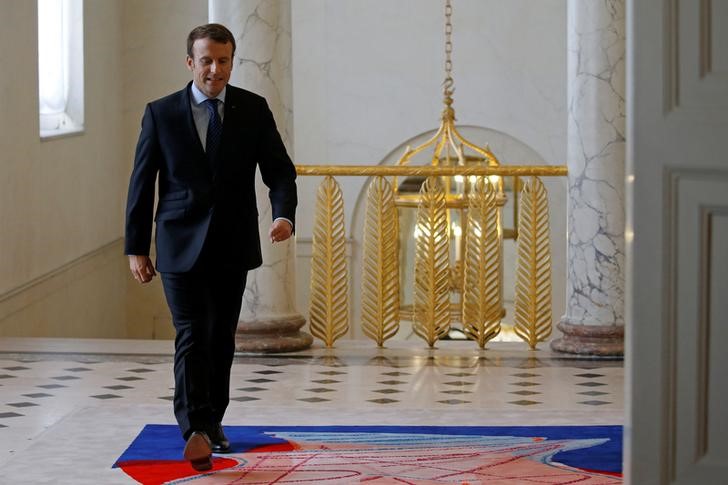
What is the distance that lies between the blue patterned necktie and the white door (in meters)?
2.32

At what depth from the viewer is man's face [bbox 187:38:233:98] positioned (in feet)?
17.4

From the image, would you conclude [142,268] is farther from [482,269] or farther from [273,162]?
[482,269]

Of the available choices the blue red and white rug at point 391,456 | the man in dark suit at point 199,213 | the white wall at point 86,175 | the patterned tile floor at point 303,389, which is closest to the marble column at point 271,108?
the patterned tile floor at point 303,389

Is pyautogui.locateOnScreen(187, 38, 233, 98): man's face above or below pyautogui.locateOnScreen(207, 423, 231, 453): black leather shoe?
above

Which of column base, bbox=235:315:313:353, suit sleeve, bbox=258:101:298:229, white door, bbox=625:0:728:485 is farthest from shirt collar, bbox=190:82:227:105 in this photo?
column base, bbox=235:315:313:353

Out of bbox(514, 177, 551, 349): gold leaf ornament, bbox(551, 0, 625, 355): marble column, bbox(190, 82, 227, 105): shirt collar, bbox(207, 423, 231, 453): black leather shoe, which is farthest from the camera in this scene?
bbox(514, 177, 551, 349): gold leaf ornament

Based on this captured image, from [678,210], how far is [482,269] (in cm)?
565

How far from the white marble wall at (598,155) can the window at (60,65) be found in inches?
224

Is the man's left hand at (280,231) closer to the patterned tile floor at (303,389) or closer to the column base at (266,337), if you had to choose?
the patterned tile floor at (303,389)

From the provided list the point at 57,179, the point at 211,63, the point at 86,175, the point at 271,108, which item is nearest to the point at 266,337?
the point at 271,108

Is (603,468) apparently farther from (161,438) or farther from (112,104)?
(112,104)

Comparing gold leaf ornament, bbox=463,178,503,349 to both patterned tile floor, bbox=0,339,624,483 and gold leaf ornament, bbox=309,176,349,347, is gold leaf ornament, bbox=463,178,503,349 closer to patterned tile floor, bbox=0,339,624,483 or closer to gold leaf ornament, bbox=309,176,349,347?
patterned tile floor, bbox=0,339,624,483

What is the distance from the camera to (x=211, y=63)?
17.6 feet

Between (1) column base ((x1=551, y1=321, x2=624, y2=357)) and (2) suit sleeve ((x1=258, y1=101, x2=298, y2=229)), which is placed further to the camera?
(1) column base ((x1=551, y1=321, x2=624, y2=357))
